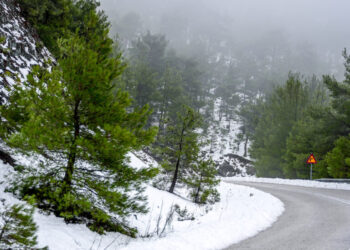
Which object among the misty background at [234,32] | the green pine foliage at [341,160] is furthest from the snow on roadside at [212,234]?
the misty background at [234,32]

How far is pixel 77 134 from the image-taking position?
18.3 feet

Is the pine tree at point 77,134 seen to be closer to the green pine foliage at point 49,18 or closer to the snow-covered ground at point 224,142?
the green pine foliage at point 49,18

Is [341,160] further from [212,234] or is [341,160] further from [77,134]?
[77,134]

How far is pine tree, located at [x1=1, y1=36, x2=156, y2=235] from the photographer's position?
4879 mm

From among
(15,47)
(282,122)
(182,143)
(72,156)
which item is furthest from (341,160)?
(15,47)

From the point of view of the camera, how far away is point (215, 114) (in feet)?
206

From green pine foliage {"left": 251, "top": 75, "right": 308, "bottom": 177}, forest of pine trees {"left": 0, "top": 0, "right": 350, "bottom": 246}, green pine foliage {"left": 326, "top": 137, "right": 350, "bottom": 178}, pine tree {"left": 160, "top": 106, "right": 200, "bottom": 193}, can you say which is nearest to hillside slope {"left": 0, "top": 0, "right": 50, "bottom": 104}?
forest of pine trees {"left": 0, "top": 0, "right": 350, "bottom": 246}

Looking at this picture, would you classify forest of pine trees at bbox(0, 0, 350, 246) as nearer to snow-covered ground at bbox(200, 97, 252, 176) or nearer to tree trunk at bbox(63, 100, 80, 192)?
tree trunk at bbox(63, 100, 80, 192)

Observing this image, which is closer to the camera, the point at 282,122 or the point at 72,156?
the point at 72,156

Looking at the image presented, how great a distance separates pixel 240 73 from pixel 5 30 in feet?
264

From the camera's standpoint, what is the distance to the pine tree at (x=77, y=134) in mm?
4879

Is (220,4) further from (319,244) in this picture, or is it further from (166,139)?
(319,244)

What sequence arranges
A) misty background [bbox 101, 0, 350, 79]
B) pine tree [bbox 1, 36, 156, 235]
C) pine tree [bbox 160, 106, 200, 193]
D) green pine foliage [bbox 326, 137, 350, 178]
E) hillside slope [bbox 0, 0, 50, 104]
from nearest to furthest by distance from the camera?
pine tree [bbox 1, 36, 156, 235], hillside slope [bbox 0, 0, 50, 104], pine tree [bbox 160, 106, 200, 193], green pine foliage [bbox 326, 137, 350, 178], misty background [bbox 101, 0, 350, 79]

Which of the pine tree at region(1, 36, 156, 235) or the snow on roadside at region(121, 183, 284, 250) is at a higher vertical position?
the pine tree at region(1, 36, 156, 235)
